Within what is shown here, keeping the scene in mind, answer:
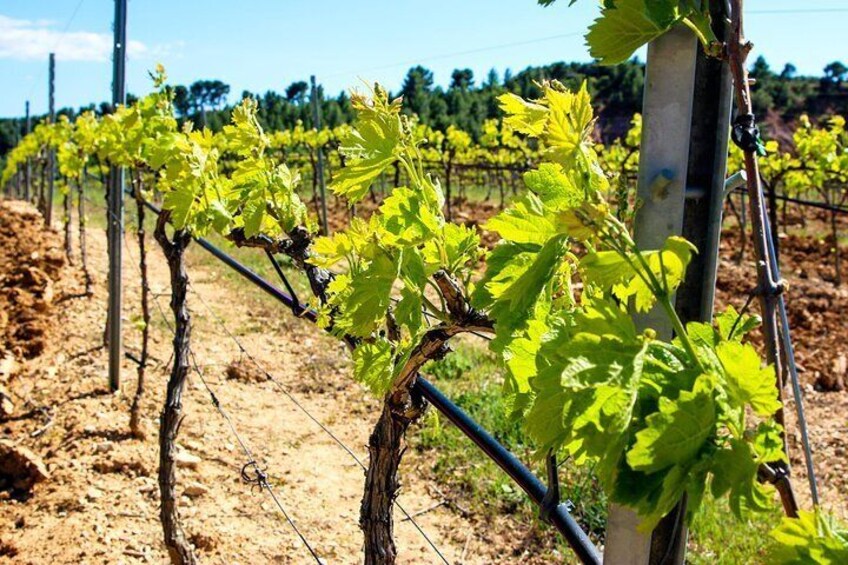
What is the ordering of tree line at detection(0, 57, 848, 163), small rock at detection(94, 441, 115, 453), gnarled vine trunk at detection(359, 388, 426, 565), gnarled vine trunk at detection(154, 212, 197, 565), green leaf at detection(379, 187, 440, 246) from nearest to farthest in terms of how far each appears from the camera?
green leaf at detection(379, 187, 440, 246) < gnarled vine trunk at detection(359, 388, 426, 565) < gnarled vine trunk at detection(154, 212, 197, 565) < small rock at detection(94, 441, 115, 453) < tree line at detection(0, 57, 848, 163)

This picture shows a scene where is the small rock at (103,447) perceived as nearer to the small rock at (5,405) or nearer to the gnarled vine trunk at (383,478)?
the small rock at (5,405)

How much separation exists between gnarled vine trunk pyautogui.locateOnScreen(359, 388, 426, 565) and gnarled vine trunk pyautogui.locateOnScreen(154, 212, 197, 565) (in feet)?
6.36

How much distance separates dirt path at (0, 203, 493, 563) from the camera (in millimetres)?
3969

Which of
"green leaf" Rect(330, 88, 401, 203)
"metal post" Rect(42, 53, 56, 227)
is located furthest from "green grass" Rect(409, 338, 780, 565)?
"metal post" Rect(42, 53, 56, 227)

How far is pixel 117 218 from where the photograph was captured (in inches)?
226

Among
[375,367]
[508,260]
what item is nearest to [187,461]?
[375,367]

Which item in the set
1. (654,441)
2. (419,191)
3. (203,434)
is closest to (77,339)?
(203,434)

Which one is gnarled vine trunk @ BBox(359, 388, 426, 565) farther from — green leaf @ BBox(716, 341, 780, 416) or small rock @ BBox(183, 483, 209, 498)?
small rock @ BBox(183, 483, 209, 498)

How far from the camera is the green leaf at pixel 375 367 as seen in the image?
1.39 metres

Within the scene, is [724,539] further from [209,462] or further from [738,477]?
[738,477]

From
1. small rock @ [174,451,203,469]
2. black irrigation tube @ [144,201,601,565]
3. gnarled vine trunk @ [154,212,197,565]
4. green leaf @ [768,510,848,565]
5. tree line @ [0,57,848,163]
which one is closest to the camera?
green leaf @ [768,510,848,565]

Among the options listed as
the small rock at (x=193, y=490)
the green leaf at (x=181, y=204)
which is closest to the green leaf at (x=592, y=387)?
the green leaf at (x=181, y=204)

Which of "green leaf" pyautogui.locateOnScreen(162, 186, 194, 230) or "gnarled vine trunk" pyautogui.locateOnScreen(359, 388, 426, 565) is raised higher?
"green leaf" pyautogui.locateOnScreen(162, 186, 194, 230)

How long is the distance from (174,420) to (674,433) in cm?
317
